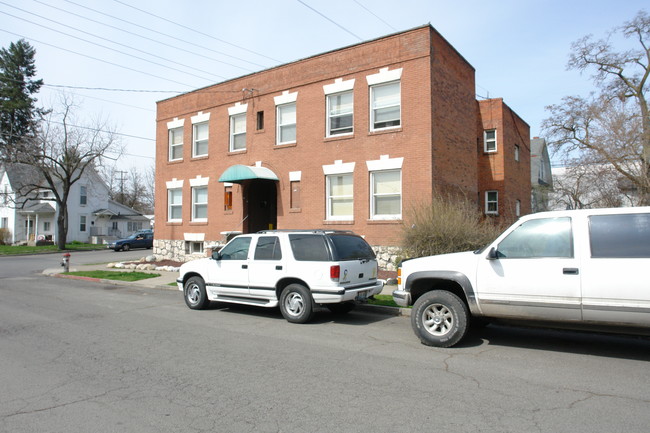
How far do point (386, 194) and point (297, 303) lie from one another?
26.6 ft

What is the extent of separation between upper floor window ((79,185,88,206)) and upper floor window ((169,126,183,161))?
31.5 m

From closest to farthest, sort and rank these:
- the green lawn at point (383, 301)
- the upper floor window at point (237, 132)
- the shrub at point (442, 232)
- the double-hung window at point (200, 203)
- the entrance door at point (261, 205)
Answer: the green lawn at point (383, 301) → the shrub at point (442, 232) → the entrance door at point (261, 205) → the upper floor window at point (237, 132) → the double-hung window at point (200, 203)

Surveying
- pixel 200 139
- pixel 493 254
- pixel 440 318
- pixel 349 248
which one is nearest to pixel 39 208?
pixel 200 139

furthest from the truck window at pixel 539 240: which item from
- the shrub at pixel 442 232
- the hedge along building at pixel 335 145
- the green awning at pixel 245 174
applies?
the green awning at pixel 245 174

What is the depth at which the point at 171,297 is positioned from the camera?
42.5 feet

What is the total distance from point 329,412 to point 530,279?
345 cm

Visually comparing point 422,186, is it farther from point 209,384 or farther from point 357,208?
point 209,384

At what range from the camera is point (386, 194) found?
1619 cm

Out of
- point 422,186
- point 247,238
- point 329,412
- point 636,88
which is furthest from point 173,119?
point 636,88

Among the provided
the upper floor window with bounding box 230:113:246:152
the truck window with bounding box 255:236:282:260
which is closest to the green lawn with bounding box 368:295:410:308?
the truck window with bounding box 255:236:282:260

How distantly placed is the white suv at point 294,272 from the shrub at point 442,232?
373 cm

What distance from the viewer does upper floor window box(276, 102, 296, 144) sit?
18.8m

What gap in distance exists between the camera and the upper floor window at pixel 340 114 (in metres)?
17.2

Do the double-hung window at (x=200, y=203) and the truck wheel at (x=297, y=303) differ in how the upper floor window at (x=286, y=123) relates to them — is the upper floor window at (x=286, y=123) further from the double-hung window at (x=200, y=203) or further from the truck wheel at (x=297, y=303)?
the truck wheel at (x=297, y=303)
